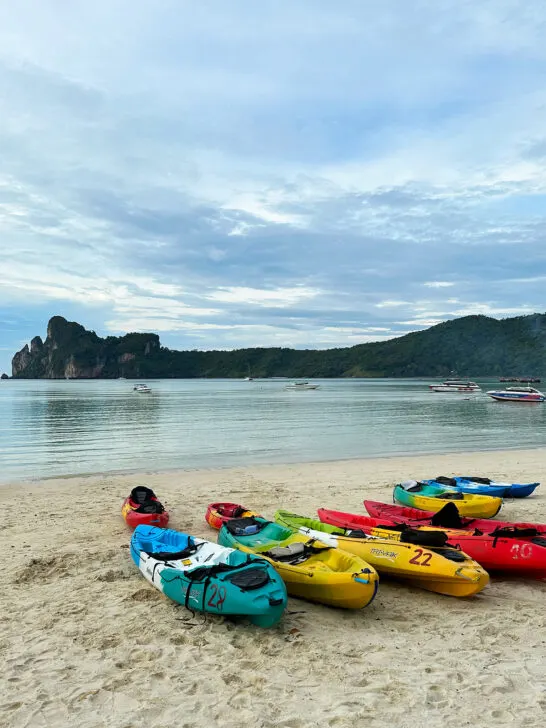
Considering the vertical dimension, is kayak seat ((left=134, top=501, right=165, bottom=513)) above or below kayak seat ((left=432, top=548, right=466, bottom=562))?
below

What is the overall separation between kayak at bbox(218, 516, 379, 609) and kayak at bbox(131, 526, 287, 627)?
51 cm

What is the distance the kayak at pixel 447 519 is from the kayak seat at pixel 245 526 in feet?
9.71

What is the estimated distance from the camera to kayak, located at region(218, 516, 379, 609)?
6.83 metres

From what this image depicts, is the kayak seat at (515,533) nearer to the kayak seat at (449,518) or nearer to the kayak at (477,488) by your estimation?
the kayak seat at (449,518)

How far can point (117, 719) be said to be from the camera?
479cm

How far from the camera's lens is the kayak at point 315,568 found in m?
6.83

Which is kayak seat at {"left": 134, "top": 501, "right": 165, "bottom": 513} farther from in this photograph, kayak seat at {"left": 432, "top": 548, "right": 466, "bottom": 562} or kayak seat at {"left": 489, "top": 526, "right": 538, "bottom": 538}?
kayak seat at {"left": 489, "top": 526, "right": 538, "bottom": 538}

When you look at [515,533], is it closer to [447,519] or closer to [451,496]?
[447,519]

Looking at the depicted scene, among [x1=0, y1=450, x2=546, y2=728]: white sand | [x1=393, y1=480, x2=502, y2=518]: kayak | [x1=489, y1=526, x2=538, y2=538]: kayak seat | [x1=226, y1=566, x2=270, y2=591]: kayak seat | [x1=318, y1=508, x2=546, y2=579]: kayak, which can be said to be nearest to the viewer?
[x1=0, y1=450, x2=546, y2=728]: white sand

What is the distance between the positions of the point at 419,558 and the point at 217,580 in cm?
297

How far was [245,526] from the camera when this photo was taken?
9773mm

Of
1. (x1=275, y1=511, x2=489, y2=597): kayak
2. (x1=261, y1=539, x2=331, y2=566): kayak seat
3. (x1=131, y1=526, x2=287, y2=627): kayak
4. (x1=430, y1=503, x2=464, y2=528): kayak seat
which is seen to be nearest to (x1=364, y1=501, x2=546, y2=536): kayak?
(x1=430, y1=503, x2=464, y2=528): kayak seat

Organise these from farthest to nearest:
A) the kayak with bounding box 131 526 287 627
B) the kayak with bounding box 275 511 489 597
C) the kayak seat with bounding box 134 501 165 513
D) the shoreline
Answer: the shoreline → the kayak seat with bounding box 134 501 165 513 → the kayak with bounding box 275 511 489 597 → the kayak with bounding box 131 526 287 627

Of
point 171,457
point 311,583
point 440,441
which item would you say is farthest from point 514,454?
point 311,583
